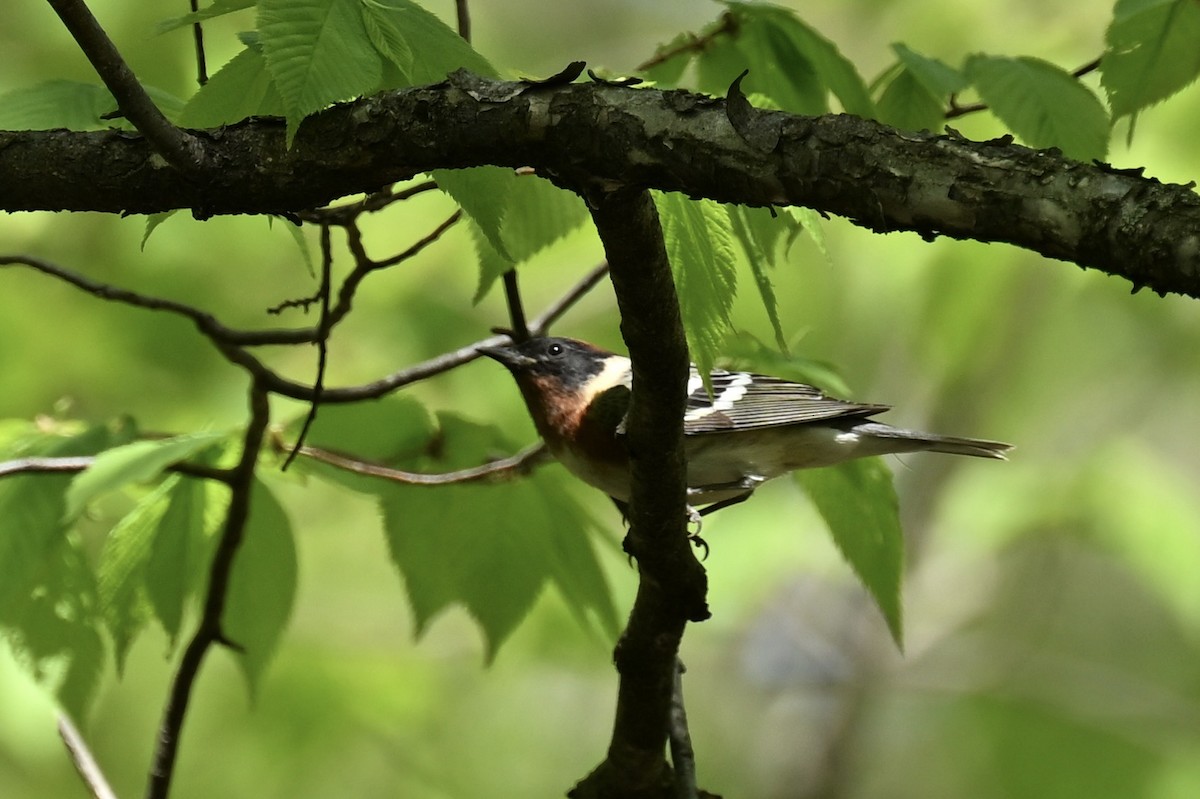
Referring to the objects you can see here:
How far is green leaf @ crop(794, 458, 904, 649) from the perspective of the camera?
7.70ft

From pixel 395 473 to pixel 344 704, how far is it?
323cm

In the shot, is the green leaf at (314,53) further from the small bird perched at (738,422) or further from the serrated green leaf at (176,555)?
the small bird perched at (738,422)

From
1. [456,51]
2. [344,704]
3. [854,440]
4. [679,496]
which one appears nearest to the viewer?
[456,51]

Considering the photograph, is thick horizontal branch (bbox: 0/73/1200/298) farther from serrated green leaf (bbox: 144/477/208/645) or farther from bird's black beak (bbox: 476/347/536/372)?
bird's black beak (bbox: 476/347/536/372)

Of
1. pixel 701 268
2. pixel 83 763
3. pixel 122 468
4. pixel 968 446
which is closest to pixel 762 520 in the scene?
pixel 968 446

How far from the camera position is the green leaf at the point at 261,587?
8.43 feet

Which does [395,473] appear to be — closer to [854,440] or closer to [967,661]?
[854,440]

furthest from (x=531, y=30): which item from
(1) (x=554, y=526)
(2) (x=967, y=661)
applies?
(1) (x=554, y=526)

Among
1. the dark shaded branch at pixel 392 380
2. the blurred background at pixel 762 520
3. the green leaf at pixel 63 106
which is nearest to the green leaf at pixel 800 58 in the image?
the dark shaded branch at pixel 392 380

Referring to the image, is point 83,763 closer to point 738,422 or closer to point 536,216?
point 536,216

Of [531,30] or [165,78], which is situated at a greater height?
[531,30]

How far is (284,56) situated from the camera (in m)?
1.30

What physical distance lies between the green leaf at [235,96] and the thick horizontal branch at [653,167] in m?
0.15

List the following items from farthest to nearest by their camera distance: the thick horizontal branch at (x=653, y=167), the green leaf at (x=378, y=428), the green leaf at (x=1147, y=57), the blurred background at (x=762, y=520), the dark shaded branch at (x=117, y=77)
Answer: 1. the blurred background at (x=762, y=520)
2. the green leaf at (x=378, y=428)
3. the green leaf at (x=1147, y=57)
4. the dark shaded branch at (x=117, y=77)
5. the thick horizontal branch at (x=653, y=167)
